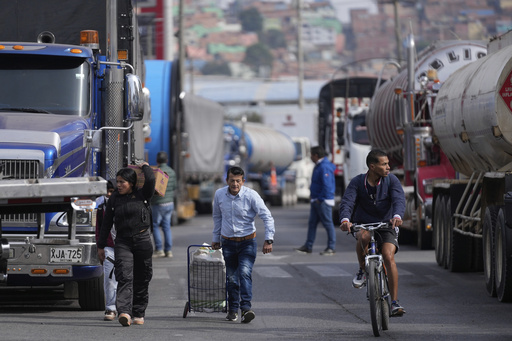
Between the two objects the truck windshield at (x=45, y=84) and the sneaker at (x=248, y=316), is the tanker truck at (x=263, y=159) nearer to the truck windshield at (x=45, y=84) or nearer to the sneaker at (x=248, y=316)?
the truck windshield at (x=45, y=84)

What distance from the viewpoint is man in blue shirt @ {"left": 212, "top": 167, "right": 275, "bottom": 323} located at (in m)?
12.5

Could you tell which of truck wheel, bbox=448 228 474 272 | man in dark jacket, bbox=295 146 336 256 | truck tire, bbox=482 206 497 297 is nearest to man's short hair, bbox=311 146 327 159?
man in dark jacket, bbox=295 146 336 256

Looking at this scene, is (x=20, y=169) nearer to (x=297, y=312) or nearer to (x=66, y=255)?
(x=66, y=255)

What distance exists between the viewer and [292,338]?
11.3 metres

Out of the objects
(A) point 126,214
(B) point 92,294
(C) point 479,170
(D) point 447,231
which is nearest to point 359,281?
(A) point 126,214

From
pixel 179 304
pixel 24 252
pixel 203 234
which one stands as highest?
pixel 24 252

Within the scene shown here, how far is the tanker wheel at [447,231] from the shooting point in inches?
723

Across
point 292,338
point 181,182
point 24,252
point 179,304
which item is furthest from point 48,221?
point 181,182

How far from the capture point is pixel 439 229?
1938 centimetres

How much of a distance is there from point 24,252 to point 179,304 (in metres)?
2.61

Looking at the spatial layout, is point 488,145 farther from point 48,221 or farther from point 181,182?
point 181,182

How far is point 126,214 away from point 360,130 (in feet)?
66.7

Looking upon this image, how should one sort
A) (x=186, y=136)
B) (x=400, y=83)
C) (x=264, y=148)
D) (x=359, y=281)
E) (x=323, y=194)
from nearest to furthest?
(x=359, y=281)
(x=323, y=194)
(x=400, y=83)
(x=186, y=136)
(x=264, y=148)

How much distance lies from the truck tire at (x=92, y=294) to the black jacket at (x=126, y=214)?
50.3 inches
